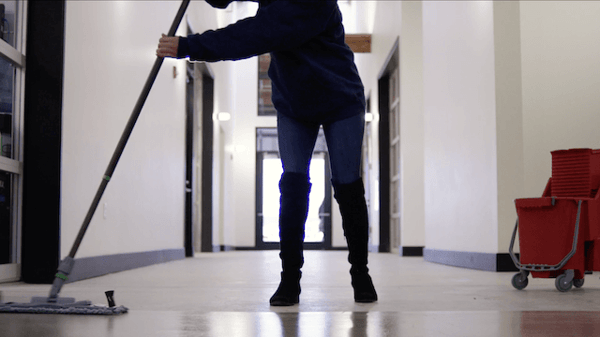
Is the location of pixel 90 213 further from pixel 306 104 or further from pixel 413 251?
pixel 413 251

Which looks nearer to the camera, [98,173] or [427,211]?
[98,173]

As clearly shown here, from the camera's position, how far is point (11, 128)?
2.65 metres

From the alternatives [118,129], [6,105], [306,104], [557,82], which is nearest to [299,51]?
[306,104]

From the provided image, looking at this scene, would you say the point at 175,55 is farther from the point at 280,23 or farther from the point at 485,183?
the point at 485,183

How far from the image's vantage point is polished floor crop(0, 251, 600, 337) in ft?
4.28

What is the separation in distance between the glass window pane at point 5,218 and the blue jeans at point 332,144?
4.44 ft

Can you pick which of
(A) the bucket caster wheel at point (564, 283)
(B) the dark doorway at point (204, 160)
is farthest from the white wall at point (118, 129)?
(B) the dark doorway at point (204, 160)

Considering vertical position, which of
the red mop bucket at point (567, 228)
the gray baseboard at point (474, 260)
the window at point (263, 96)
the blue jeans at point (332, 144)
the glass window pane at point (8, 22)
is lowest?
the gray baseboard at point (474, 260)

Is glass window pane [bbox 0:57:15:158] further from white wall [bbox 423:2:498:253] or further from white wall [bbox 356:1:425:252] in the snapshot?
white wall [bbox 356:1:425:252]

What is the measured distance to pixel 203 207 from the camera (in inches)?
325

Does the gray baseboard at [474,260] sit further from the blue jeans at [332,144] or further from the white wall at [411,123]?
the blue jeans at [332,144]

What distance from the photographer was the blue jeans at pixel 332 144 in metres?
1.85

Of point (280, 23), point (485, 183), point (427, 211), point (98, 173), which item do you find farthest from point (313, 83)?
point (427, 211)

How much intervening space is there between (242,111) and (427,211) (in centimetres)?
706
